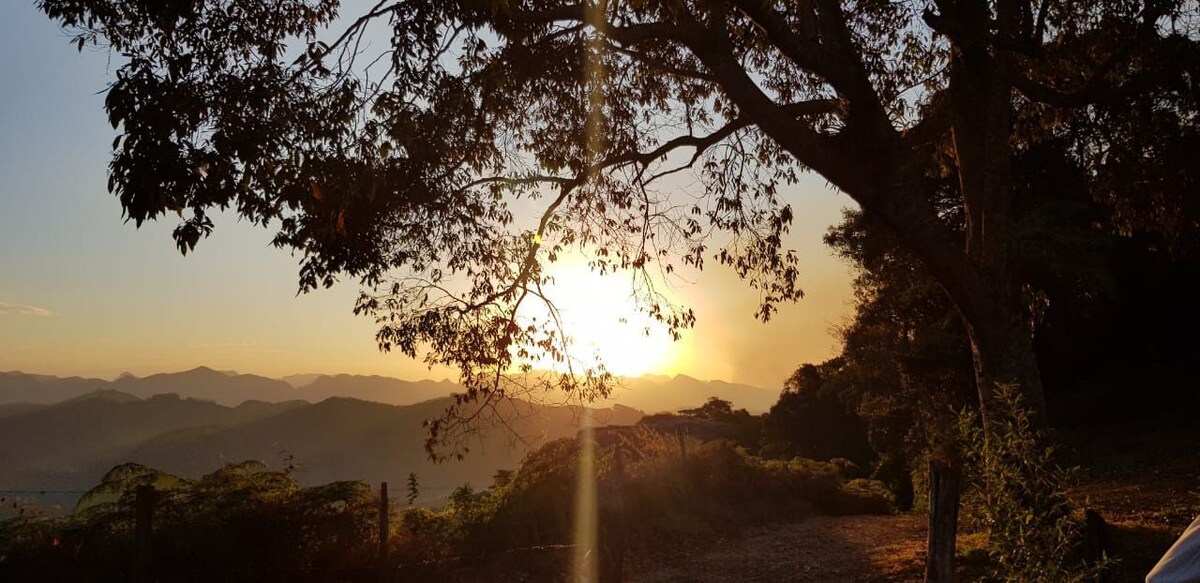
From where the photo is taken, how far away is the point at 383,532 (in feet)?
34.3

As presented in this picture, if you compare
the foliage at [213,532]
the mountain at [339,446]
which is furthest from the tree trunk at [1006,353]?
the mountain at [339,446]

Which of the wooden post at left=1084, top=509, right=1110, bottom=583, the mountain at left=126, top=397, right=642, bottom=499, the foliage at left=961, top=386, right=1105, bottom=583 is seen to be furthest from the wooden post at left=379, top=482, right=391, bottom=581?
the mountain at left=126, top=397, right=642, bottom=499

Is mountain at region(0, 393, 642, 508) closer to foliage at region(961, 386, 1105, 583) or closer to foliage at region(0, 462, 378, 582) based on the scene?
foliage at region(0, 462, 378, 582)

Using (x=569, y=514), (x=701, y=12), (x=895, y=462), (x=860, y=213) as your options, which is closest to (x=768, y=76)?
(x=701, y=12)

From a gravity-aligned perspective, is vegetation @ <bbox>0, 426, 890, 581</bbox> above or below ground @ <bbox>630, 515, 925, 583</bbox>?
above

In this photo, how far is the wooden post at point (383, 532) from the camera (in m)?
10.2

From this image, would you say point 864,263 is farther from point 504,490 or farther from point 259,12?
Answer: point 259,12

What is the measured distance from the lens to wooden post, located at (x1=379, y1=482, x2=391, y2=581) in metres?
10.2

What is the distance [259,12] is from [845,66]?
6.82 metres

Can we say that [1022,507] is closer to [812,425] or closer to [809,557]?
[809,557]

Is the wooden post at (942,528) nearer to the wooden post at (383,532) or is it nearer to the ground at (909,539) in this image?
the ground at (909,539)

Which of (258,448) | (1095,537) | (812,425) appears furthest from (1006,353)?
(258,448)

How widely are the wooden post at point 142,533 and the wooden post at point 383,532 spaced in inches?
109

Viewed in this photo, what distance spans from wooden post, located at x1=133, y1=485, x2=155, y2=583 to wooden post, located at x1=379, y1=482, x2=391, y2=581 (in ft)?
9.11
